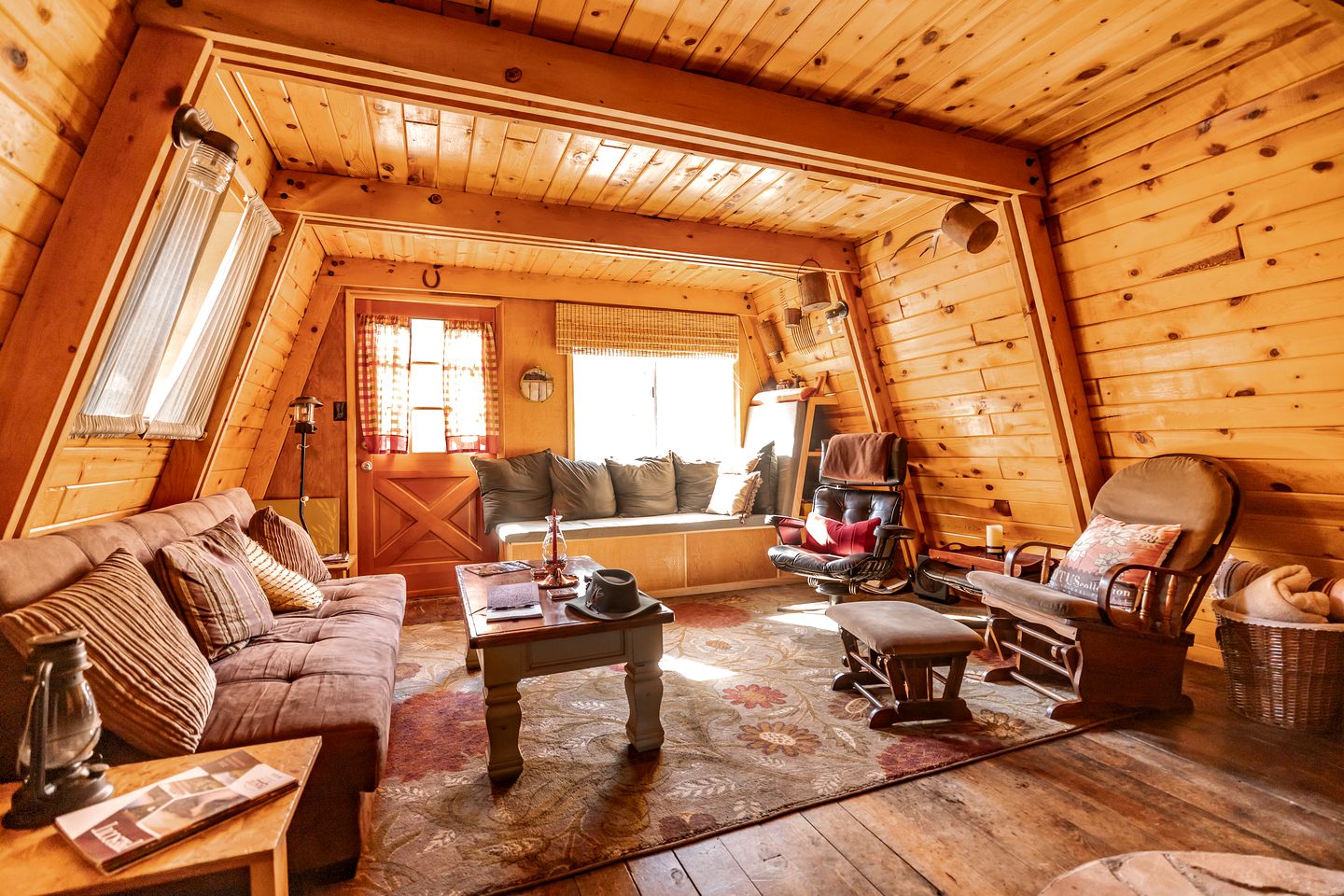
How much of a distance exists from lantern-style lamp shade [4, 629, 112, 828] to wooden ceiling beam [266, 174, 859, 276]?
256 cm

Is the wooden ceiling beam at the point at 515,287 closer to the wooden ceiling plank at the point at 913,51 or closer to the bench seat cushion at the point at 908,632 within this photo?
the wooden ceiling plank at the point at 913,51

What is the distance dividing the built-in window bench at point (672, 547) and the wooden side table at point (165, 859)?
2.98 metres

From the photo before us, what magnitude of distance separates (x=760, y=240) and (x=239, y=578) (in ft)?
10.9

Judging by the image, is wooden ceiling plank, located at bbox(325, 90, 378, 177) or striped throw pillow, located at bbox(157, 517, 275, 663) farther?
wooden ceiling plank, located at bbox(325, 90, 378, 177)

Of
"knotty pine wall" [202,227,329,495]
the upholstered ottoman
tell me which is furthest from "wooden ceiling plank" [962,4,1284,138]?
"knotty pine wall" [202,227,329,495]

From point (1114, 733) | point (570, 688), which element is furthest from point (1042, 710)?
point (570, 688)

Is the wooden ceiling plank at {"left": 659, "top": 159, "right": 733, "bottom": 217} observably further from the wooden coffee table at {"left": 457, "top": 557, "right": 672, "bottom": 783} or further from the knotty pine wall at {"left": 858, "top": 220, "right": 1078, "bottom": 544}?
the wooden coffee table at {"left": 457, "top": 557, "right": 672, "bottom": 783}

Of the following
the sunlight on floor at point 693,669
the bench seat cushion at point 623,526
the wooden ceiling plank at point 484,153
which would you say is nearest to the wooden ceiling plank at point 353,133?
the wooden ceiling plank at point 484,153

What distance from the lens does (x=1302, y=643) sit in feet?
7.21

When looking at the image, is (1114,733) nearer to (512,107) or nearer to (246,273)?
(512,107)

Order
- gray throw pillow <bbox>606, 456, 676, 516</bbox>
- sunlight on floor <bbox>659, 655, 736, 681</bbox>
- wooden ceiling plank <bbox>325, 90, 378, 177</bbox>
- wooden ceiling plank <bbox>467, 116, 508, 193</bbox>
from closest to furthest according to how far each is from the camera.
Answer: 1. wooden ceiling plank <bbox>325, 90, 378, 177</bbox>
2. wooden ceiling plank <bbox>467, 116, 508, 193</bbox>
3. sunlight on floor <bbox>659, 655, 736, 681</bbox>
4. gray throw pillow <bbox>606, 456, 676, 516</bbox>

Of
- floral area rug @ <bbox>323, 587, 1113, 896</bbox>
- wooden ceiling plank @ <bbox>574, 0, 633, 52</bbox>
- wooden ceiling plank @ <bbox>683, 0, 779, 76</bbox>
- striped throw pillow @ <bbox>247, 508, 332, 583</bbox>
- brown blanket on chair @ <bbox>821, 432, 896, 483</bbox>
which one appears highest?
wooden ceiling plank @ <bbox>683, 0, 779, 76</bbox>

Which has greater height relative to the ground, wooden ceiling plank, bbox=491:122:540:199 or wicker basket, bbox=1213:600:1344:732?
wooden ceiling plank, bbox=491:122:540:199

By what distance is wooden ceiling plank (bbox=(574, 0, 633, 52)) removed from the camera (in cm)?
191
